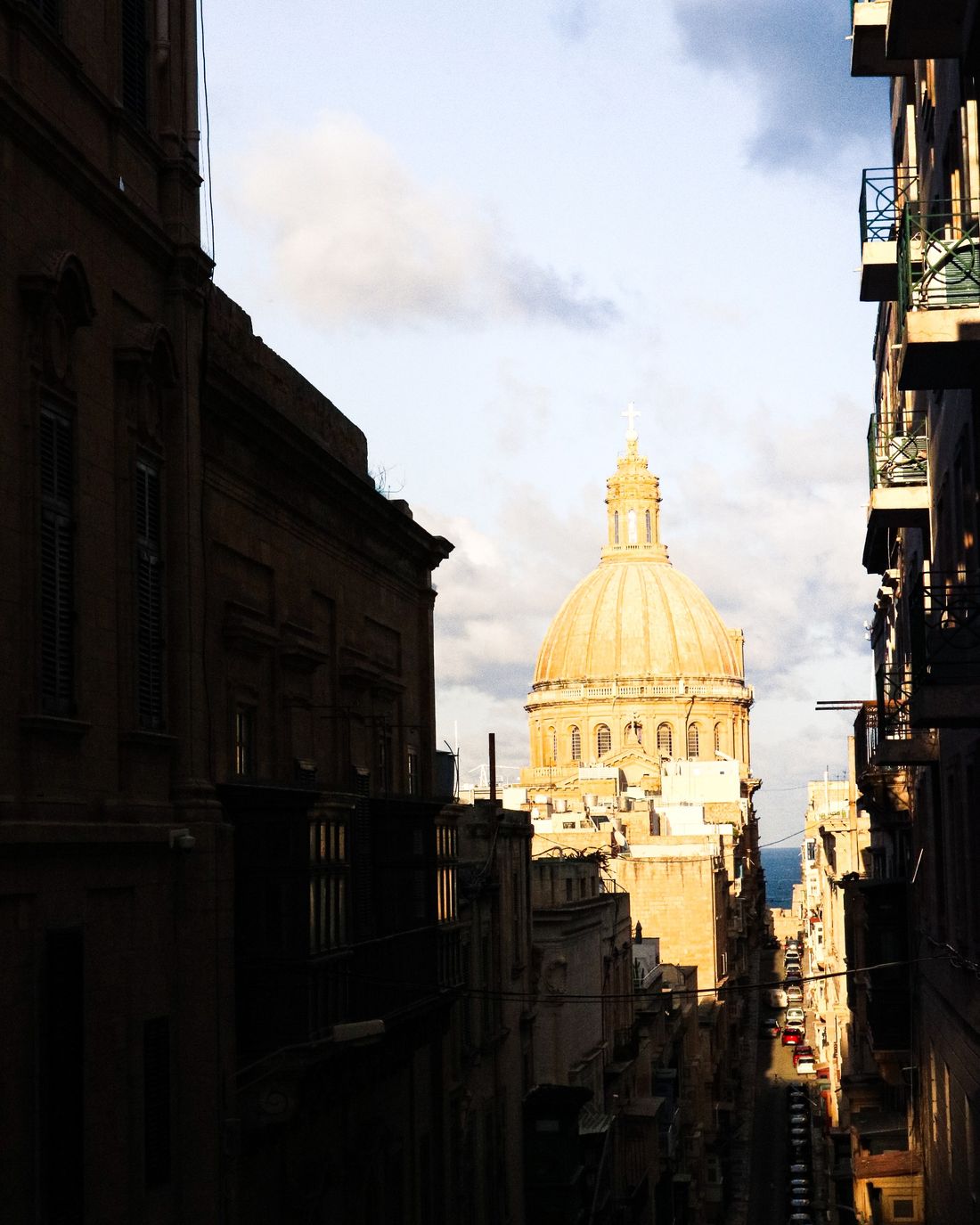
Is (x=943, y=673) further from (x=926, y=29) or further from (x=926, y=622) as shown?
(x=926, y=29)

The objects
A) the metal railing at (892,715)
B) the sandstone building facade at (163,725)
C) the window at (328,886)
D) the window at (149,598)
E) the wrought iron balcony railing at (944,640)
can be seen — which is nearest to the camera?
the sandstone building facade at (163,725)

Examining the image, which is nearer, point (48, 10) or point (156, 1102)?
point (48, 10)

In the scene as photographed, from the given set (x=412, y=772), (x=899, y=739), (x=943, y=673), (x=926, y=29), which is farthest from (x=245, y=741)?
(x=926, y=29)

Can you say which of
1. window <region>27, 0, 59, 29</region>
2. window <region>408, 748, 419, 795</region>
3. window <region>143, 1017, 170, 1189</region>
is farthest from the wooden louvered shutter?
window <region>408, 748, 419, 795</region>

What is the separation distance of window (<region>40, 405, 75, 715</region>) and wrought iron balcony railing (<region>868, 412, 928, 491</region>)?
1185cm

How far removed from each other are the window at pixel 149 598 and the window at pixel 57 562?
55.6 inches

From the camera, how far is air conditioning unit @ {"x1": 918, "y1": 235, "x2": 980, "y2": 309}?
522 inches

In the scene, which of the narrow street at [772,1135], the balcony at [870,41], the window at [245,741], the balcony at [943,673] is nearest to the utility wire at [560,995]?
the window at [245,741]

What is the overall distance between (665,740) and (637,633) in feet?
23.5

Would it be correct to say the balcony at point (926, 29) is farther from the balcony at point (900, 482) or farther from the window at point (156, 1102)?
the window at point (156, 1102)

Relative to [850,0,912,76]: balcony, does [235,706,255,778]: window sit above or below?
below

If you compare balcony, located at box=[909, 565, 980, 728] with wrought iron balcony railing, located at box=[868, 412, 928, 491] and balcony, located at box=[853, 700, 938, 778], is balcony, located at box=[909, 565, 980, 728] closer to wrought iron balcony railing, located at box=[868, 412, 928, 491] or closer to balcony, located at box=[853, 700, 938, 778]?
balcony, located at box=[853, 700, 938, 778]

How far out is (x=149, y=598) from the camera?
16266mm

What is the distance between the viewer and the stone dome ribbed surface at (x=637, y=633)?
12756 cm
